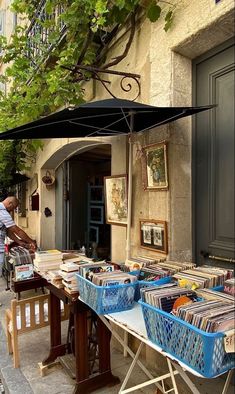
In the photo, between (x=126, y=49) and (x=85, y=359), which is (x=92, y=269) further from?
(x=126, y=49)

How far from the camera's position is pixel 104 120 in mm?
2750

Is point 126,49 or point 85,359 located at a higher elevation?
point 126,49

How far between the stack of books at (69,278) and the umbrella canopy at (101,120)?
1.18 m

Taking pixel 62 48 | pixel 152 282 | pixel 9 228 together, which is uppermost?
pixel 62 48

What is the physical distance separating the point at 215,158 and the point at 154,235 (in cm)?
93

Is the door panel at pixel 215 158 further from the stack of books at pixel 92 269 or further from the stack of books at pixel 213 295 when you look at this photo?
the stack of books at pixel 92 269

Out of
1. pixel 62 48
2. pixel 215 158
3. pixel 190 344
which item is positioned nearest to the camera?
pixel 190 344

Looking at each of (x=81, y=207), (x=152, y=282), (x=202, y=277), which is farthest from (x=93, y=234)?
(x=202, y=277)

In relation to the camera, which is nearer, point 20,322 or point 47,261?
point 47,261

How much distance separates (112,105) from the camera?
209 cm

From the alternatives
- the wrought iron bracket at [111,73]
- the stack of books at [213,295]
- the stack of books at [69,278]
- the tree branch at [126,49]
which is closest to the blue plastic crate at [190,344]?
the stack of books at [213,295]

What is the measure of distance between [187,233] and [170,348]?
1.37 metres

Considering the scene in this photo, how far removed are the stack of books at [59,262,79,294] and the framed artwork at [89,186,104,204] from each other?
3.73m

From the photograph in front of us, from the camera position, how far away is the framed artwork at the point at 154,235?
108 inches
